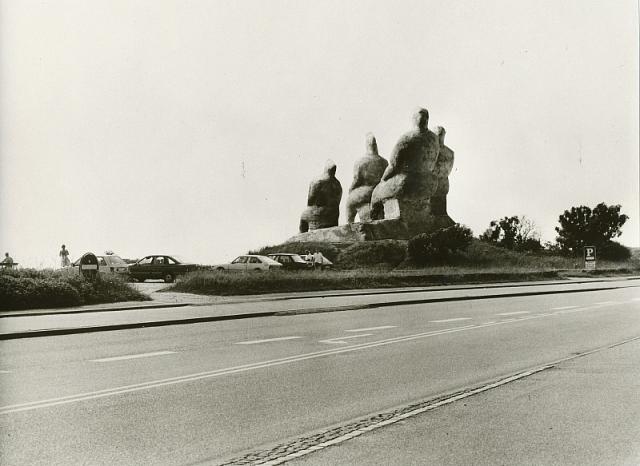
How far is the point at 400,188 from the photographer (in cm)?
6231

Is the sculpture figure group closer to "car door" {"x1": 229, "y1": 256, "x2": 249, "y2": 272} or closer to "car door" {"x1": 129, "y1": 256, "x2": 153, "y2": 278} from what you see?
"car door" {"x1": 229, "y1": 256, "x2": 249, "y2": 272}

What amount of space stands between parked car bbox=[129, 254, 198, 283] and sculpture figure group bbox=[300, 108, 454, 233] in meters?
26.8

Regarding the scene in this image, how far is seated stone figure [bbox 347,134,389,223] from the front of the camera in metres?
71.9

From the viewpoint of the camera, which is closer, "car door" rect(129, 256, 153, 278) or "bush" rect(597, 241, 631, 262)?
"car door" rect(129, 256, 153, 278)

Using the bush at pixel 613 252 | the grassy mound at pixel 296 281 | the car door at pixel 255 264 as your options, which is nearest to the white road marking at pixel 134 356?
the grassy mound at pixel 296 281

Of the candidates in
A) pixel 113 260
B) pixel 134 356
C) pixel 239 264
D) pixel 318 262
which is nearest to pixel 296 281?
pixel 239 264

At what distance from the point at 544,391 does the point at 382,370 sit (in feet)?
7.31

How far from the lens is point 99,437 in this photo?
636 cm

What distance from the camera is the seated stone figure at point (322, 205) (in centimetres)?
6919

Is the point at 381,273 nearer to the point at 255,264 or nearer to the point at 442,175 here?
the point at 255,264

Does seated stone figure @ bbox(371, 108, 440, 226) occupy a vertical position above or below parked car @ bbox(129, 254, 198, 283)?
above

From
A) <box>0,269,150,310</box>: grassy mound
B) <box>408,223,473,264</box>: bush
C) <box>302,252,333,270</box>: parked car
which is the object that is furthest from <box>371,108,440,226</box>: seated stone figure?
<box>0,269,150,310</box>: grassy mound

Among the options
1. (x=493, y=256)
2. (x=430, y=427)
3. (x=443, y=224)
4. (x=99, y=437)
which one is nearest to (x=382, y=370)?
(x=430, y=427)

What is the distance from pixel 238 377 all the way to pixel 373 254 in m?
46.0
